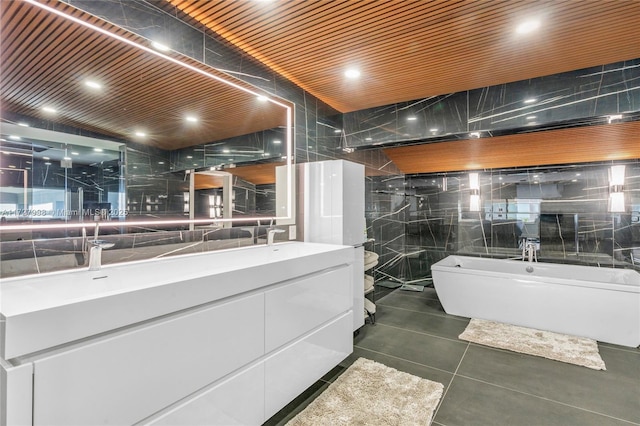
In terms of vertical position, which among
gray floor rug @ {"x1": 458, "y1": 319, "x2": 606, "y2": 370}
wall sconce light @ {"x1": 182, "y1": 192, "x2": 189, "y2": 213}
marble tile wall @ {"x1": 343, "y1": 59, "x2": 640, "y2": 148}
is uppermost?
marble tile wall @ {"x1": 343, "y1": 59, "x2": 640, "y2": 148}

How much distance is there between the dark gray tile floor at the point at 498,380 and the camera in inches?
76.0

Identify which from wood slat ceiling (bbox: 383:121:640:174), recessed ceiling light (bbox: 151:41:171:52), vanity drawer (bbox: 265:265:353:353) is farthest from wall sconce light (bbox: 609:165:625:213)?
recessed ceiling light (bbox: 151:41:171:52)

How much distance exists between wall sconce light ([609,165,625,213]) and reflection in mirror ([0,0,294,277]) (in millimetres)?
4563

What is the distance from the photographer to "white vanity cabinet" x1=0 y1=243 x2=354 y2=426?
95 cm

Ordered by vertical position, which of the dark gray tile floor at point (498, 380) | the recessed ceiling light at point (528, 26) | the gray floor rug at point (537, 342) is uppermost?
the recessed ceiling light at point (528, 26)

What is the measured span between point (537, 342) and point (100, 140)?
3931 mm

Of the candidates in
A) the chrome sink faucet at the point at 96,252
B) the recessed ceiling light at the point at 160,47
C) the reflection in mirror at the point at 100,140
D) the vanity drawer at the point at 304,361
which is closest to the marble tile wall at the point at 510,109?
the reflection in mirror at the point at 100,140

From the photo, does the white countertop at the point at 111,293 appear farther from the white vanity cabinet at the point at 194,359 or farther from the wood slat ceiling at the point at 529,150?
the wood slat ceiling at the point at 529,150

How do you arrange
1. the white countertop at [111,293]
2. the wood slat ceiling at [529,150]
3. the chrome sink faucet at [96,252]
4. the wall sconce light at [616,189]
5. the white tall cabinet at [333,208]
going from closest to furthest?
the white countertop at [111,293] → the chrome sink faucet at [96,252] → the white tall cabinet at [333,208] → the wood slat ceiling at [529,150] → the wall sconce light at [616,189]

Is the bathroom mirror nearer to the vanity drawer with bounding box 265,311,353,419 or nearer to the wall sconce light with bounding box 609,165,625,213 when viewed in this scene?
the vanity drawer with bounding box 265,311,353,419

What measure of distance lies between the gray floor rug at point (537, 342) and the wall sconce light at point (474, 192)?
74.4 inches

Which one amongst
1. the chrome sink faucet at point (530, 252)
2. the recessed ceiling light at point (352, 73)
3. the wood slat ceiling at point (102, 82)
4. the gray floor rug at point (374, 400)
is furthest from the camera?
the chrome sink faucet at point (530, 252)

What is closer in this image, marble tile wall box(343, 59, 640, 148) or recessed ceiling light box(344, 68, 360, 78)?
marble tile wall box(343, 59, 640, 148)

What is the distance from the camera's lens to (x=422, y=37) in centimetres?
228
